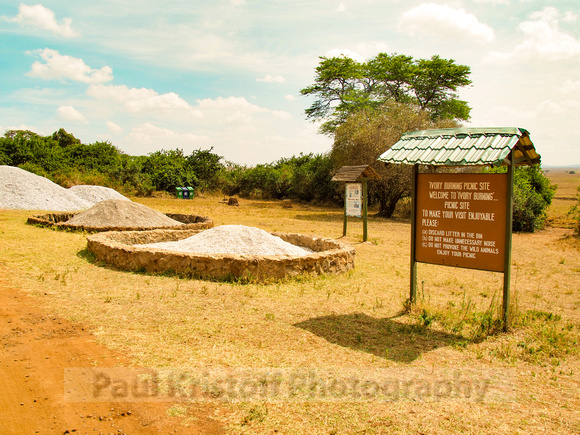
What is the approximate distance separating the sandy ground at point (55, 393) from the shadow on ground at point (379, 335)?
1.91m

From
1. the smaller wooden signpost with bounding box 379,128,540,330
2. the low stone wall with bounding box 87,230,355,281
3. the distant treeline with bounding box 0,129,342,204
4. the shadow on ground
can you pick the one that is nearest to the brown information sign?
the smaller wooden signpost with bounding box 379,128,540,330

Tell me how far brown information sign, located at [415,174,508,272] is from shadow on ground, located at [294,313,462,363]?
0.92 metres

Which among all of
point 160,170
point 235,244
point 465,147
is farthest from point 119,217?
point 160,170

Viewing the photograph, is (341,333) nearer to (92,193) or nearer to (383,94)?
(92,193)

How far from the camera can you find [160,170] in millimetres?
30297

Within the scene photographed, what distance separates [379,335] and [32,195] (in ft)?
55.1

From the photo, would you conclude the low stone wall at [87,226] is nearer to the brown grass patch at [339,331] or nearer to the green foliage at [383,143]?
the brown grass patch at [339,331]

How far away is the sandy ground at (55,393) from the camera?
2.83m

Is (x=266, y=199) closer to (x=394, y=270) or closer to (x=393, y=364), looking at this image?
(x=394, y=270)

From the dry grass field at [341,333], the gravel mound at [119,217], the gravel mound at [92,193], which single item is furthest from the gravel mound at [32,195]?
the dry grass field at [341,333]

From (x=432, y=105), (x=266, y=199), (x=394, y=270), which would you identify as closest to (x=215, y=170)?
(x=266, y=199)

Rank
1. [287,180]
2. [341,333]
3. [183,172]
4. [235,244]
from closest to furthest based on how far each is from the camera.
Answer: [341,333] < [235,244] < [183,172] < [287,180]

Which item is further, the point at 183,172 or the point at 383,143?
the point at 183,172

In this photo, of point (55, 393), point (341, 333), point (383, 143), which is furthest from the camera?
point (383, 143)
